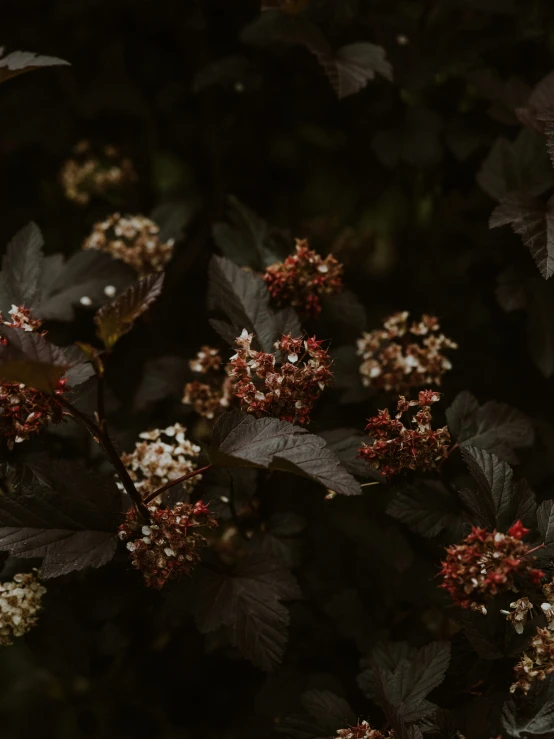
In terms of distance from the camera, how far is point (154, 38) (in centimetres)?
249

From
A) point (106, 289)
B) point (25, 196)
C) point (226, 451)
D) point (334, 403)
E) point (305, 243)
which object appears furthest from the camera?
point (25, 196)

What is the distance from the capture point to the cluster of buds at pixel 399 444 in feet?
4.45

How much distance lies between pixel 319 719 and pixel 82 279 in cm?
113

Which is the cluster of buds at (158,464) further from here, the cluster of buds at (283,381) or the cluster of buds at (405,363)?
the cluster of buds at (405,363)

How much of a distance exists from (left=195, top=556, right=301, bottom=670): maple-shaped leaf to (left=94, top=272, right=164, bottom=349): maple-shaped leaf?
→ 56 centimetres

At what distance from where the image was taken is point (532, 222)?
1569 millimetres

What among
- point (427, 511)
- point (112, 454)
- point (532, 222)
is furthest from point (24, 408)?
point (532, 222)

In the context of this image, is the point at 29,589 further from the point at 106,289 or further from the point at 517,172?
the point at 517,172

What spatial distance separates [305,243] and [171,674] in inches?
46.2

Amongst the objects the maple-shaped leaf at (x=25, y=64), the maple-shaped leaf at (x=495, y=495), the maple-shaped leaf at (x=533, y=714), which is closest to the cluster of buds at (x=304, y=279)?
the maple-shaped leaf at (x=495, y=495)

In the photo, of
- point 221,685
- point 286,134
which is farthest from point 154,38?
point 221,685

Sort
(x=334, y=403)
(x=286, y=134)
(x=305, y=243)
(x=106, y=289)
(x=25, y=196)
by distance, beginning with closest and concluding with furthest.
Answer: (x=305, y=243)
(x=106, y=289)
(x=334, y=403)
(x=286, y=134)
(x=25, y=196)

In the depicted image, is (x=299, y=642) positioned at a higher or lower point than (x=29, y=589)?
lower

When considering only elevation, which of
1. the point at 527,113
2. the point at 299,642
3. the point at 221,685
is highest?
the point at 527,113
